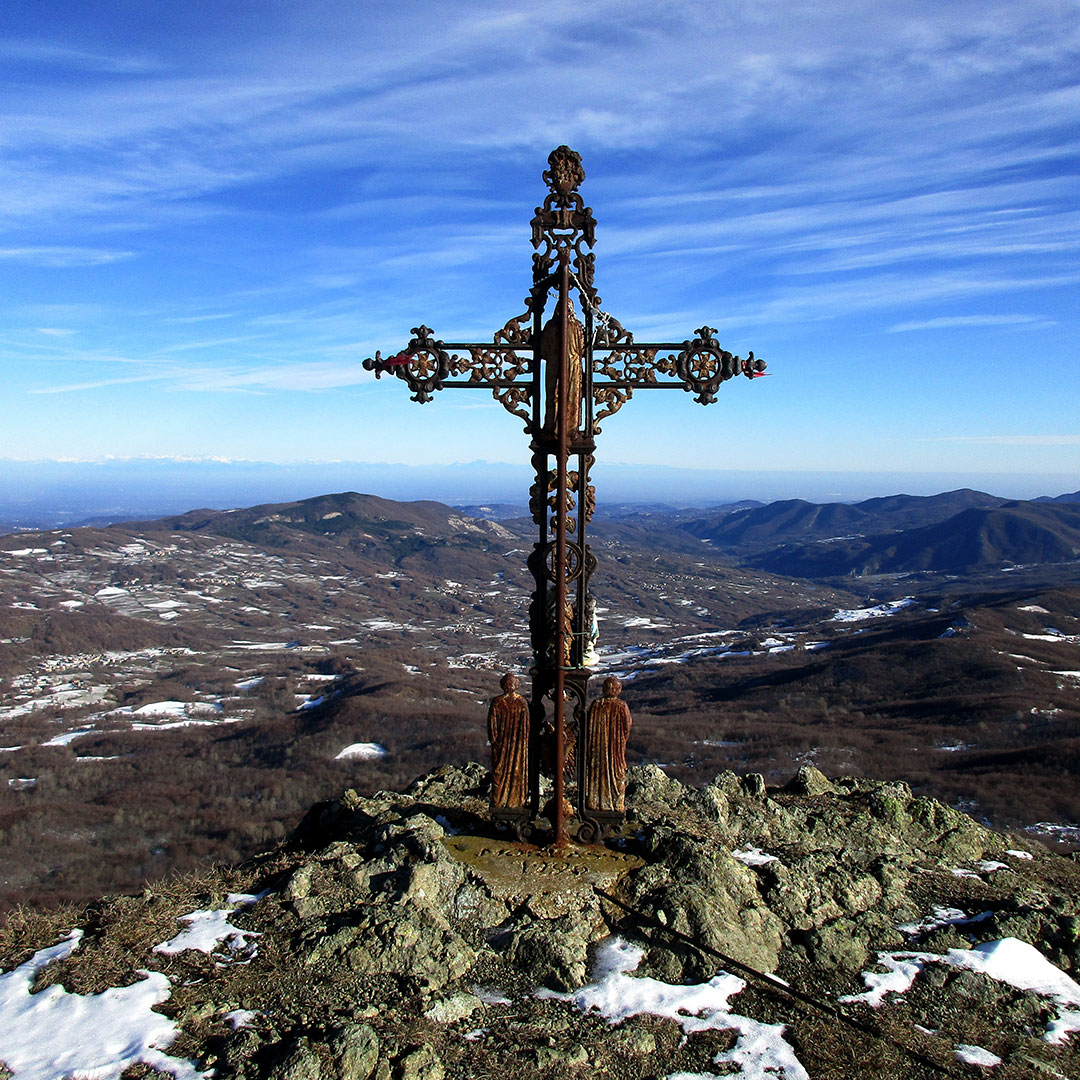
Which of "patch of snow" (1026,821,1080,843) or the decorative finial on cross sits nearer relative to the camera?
the decorative finial on cross

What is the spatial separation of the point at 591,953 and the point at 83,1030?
12.5 ft

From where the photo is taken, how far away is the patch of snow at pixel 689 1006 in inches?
202

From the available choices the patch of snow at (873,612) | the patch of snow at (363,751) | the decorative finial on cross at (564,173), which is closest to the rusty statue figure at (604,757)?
the decorative finial on cross at (564,173)

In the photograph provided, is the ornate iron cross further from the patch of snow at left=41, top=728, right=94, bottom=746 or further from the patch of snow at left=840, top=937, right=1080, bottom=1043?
the patch of snow at left=41, top=728, right=94, bottom=746

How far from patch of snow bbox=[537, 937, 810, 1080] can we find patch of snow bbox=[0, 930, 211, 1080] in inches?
111

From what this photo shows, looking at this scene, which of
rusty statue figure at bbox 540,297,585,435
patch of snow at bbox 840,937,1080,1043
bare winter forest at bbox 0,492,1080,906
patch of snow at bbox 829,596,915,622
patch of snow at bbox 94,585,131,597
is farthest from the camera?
patch of snow at bbox 94,585,131,597

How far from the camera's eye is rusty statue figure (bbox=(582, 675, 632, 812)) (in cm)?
787

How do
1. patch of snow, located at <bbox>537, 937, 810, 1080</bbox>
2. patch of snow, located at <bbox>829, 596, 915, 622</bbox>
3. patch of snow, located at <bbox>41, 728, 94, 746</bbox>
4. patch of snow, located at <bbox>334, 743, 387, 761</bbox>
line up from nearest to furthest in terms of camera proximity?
1. patch of snow, located at <bbox>537, 937, 810, 1080</bbox>
2. patch of snow, located at <bbox>334, 743, 387, 761</bbox>
3. patch of snow, located at <bbox>41, 728, 94, 746</bbox>
4. patch of snow, located at <bbox>829, 596, 915, 622</bbox>

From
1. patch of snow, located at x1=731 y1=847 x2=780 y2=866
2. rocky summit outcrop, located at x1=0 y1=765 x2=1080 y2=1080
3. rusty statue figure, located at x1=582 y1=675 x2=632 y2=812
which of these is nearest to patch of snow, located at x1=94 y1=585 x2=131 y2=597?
rocky summit outcrop, located at x1=0 y1=765 x2=1080 y2=1080

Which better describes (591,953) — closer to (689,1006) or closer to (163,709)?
(689,1006)

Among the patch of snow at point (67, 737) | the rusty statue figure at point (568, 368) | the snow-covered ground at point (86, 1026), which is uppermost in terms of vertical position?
the rusty statue figure at point (568, 368)

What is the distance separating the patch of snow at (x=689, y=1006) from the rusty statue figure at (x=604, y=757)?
161cm

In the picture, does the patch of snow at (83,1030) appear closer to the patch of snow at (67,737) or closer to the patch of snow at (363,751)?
the patch of snow at (363,751)

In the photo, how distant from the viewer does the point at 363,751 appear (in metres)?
62.0
